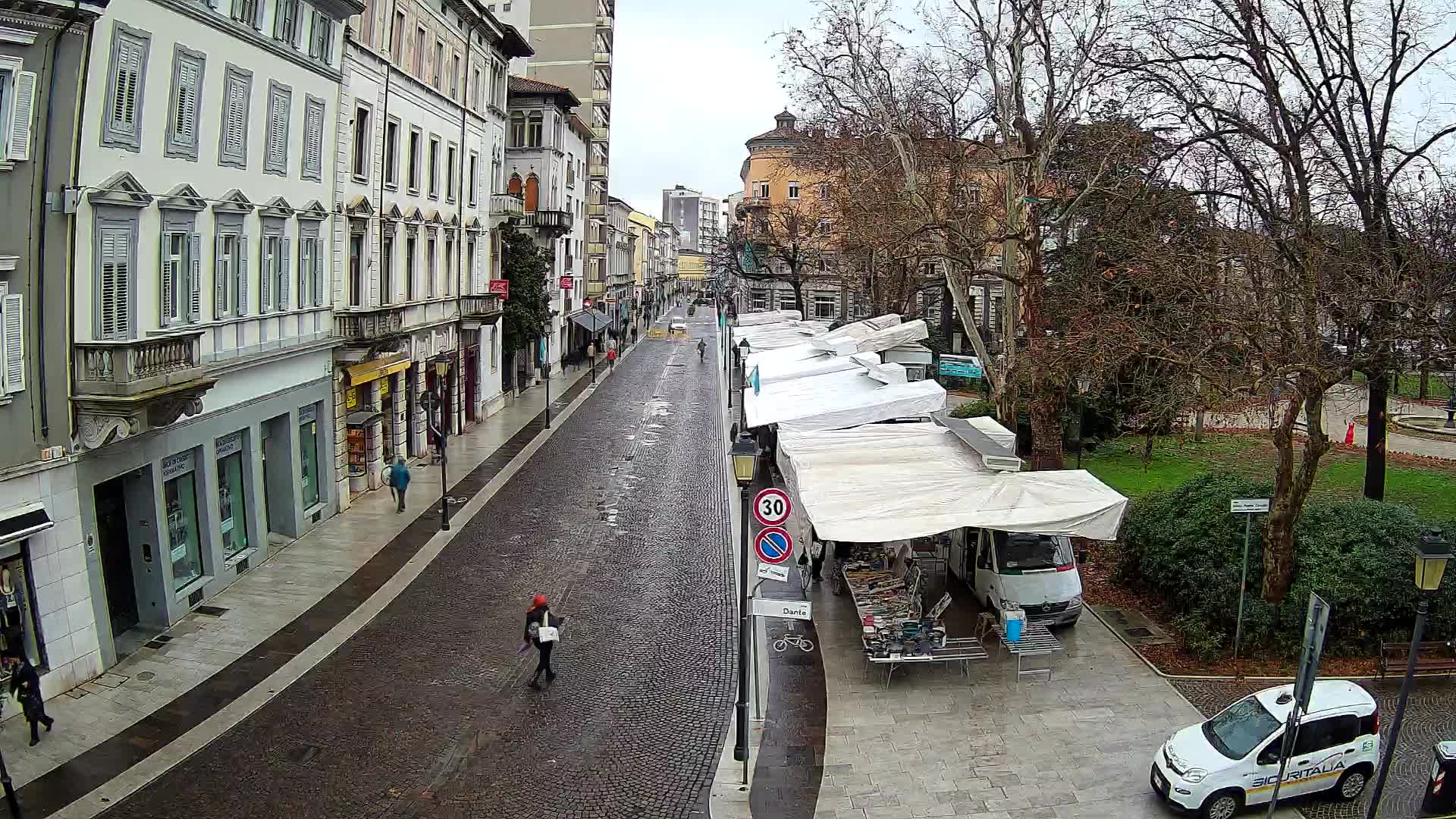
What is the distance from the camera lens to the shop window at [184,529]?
18.0m

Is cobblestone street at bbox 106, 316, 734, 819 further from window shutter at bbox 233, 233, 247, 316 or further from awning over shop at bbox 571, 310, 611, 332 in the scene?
awning over shop at bbox 571, 310, 611, 332

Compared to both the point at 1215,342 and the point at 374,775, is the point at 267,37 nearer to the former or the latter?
the point at 374,775

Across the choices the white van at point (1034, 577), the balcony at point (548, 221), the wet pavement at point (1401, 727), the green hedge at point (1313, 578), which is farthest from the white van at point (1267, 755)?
the balcony at point (548, 221)

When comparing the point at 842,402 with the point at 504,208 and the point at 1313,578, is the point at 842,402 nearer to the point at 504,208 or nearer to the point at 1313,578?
the point at 1313,578

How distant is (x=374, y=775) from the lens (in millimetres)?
12375

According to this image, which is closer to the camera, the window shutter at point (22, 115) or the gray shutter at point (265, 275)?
the window shutter at point (22, 115)

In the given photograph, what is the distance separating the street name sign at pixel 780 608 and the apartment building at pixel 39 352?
8967mm

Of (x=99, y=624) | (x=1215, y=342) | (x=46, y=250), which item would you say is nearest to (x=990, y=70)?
(x=1215, y=342)

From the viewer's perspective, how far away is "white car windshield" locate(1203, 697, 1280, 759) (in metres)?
11.5

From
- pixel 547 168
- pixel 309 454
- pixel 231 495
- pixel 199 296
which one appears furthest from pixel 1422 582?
pixel 547 168

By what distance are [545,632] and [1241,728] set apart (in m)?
8.73

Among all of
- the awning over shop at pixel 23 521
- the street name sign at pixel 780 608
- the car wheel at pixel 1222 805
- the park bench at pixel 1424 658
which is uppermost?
the awning over shop at pixel 23 521

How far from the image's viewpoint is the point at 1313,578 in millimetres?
15641

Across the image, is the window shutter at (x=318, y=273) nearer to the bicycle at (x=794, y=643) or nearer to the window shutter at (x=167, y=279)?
the window shutter at (x=167, y=279)
